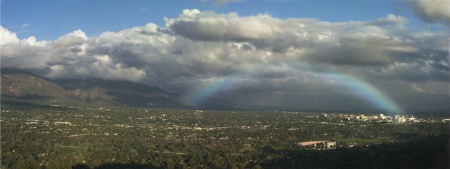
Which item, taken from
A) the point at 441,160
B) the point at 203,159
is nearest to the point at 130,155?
the point at 203,159

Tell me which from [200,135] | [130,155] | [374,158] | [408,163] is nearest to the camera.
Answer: [408,163]

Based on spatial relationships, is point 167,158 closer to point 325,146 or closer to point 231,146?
point 231,146

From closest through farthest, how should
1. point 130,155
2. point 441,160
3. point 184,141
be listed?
1. point 441,160
2. point 130,155
3. point 184,141

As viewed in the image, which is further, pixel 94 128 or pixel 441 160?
pixel 94 128

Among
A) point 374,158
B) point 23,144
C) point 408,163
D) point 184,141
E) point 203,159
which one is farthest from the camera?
point 184,141

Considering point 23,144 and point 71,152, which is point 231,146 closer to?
point 71,152

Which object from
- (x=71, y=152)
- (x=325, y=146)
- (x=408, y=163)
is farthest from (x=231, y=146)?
(x=408, y=163)

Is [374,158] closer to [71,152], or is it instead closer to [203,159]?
[203,159]

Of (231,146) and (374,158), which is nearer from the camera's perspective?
(374,158)

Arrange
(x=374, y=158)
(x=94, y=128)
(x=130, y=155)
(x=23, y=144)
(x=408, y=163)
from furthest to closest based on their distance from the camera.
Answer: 1. (x=94, y=128)
2. (x=23, y=144)
3. (x=130, y=155)
4. (x=374, y=158)
5. (x=408, y=163)
